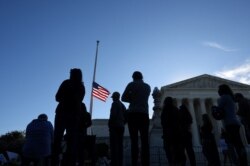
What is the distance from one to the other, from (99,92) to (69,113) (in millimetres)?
18147

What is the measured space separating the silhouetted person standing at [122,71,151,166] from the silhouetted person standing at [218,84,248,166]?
6.95ft

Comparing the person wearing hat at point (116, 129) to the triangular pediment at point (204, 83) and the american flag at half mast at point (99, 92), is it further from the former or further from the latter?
the triangular pediment at point (204, 83)

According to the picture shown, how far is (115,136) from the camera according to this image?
8102 millimetres

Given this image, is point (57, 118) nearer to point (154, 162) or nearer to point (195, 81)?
point (154, 162)

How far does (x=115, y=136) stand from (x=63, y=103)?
9.98 ft

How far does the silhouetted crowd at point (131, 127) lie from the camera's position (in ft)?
17.6

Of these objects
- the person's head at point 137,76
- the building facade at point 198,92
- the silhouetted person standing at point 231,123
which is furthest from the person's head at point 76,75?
the building facade at point 198,92

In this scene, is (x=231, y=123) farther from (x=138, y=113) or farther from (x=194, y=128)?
(x=194, y=128)

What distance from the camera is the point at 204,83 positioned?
49.8 m

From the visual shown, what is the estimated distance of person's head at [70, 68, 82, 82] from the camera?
5.78 metres

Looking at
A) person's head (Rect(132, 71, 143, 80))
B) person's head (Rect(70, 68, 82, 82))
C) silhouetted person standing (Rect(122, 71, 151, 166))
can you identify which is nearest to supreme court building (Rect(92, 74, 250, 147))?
person's head (Rect(132, 71, 143, 80))

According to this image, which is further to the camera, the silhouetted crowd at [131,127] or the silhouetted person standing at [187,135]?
the silhouetted person standing at [187,135]

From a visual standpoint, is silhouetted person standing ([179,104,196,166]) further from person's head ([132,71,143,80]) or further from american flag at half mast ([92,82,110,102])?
american flag at half mast ([92,82,110,102])

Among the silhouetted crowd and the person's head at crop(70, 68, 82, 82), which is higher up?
the person's head at crop(70, 68, 82, 82)
